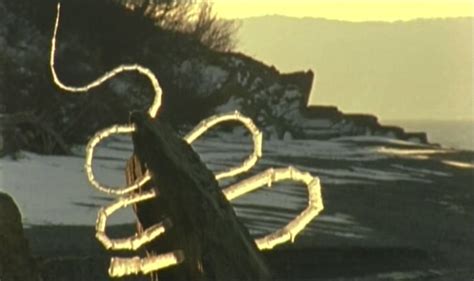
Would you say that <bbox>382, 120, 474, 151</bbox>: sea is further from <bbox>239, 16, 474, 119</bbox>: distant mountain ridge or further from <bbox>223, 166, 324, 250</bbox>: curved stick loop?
<bbox>223, 166, 324, 250</bbox>: curved stick loop

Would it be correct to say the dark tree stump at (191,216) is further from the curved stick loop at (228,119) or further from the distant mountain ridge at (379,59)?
the distant mountain ridge at (379,59)

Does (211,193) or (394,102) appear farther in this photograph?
(394,102)

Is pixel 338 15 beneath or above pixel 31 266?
above

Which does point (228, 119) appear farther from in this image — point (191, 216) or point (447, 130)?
point (447, 130)

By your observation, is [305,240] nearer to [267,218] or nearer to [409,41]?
[267,218]

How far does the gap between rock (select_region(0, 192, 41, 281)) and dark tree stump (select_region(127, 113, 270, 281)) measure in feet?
0.30

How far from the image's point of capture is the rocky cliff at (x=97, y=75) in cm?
129

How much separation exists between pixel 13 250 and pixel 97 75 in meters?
0.91

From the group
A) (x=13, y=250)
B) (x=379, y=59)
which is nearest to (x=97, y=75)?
(x=379, y=59)

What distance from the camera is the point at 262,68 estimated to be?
1.39 meters

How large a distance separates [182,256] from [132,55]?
40.7 inches

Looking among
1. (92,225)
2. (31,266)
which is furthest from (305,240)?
(31,266)

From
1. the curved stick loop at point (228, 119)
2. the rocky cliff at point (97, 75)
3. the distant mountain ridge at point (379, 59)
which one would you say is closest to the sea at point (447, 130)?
the distant mountain ridge at point (379, 59)

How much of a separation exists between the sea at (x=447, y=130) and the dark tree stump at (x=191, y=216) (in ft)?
3.69
